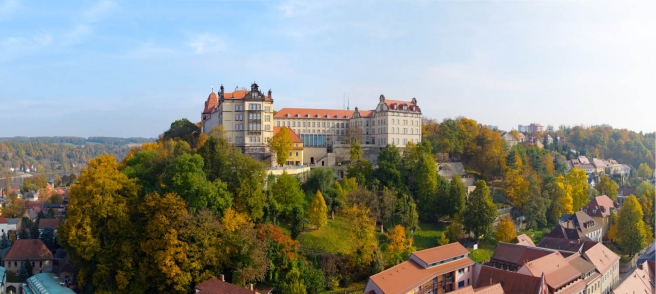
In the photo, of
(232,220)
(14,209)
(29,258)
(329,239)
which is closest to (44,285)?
(29,258)

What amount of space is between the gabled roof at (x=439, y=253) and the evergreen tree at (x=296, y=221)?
8761 mm

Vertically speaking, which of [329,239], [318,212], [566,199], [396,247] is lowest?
[396,247]

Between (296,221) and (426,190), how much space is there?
15.6 meters

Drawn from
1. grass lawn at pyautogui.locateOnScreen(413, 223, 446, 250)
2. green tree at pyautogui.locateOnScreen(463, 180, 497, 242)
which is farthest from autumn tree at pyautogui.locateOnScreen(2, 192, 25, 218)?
green tree at pyautogui.locateOnScreen(463, 180, 497, 242)

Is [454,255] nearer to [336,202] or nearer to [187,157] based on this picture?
[336,202]

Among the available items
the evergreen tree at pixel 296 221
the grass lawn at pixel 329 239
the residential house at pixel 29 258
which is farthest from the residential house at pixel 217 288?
the residential house at pixel 29 258

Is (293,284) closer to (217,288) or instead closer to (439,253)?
(217,288)

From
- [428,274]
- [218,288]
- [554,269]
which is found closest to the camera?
[218,288]

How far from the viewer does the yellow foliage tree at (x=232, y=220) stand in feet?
97.2

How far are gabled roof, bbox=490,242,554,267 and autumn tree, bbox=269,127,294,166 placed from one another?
2216 cm

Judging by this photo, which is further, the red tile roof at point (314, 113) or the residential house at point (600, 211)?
the red tile roof at point (314, 113)

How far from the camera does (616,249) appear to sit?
153 feet

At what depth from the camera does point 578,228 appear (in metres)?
43.7

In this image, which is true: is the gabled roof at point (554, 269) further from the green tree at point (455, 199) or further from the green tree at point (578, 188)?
the green tree at point (578, 188)
